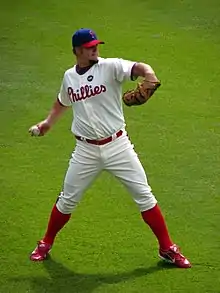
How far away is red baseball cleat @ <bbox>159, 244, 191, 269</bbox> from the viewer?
4.74 meters

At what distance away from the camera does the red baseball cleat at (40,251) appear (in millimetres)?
4906

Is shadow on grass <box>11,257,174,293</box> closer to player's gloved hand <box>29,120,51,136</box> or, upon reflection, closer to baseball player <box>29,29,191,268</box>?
baseball player <box>29,29,191,268</box>

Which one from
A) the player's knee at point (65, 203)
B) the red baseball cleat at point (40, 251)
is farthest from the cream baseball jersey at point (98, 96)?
the red baseball cleat at point (40, 251)

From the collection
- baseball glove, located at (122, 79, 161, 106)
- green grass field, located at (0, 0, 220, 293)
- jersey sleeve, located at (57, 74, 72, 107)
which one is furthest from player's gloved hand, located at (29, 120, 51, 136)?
green grass field, located at (0, 0, 220, 293)

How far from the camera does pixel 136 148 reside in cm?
677

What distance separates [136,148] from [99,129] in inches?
91.4

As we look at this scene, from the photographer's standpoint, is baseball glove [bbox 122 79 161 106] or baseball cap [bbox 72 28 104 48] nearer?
baseball glove [bbox 122 79 161 106]

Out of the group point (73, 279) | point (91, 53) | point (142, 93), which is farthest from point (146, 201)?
point (91, 53)

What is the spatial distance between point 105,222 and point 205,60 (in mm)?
4272

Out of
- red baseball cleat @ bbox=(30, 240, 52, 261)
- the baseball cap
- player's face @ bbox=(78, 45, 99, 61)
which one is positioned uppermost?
the baseball cap

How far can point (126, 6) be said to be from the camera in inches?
458

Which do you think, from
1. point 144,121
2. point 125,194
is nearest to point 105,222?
point 125,194

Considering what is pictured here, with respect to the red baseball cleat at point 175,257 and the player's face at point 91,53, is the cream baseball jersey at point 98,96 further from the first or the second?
the red baseball cleat at point 175,257

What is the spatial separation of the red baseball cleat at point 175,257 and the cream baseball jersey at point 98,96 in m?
0.91
